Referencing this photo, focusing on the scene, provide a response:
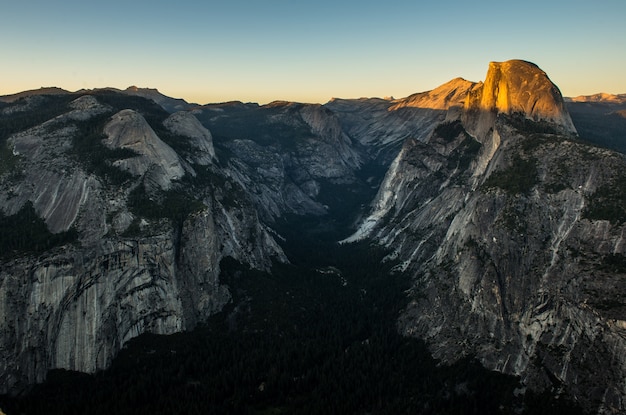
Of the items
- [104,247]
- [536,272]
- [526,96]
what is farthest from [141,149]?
[526,96]

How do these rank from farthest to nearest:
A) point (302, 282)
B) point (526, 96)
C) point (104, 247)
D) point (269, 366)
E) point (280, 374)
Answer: point (526, 96) < point (302, 282) < point (269, 366) < point (104, 247) < point (280, 374)

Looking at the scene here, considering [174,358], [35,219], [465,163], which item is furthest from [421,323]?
[35,219]

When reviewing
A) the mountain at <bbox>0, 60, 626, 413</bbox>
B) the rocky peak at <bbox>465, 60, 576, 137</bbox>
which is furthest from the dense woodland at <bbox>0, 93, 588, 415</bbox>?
the rocky peak at <bbox>465, 60, 576, 137</bbox>

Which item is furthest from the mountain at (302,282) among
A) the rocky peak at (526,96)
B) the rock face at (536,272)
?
the rocky peak at (526,96)

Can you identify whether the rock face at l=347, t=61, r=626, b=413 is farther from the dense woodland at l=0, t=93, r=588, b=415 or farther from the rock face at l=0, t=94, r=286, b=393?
the rock face at l=0, t=94, r=286, b=393

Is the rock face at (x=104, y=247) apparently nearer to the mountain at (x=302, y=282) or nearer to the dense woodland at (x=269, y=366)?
the mountain at (x=302, y=282)

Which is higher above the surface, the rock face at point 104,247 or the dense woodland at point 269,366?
the rock face at point 104,247

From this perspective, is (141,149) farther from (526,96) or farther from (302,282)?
(526,96)

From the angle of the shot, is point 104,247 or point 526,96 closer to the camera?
point 104,247
